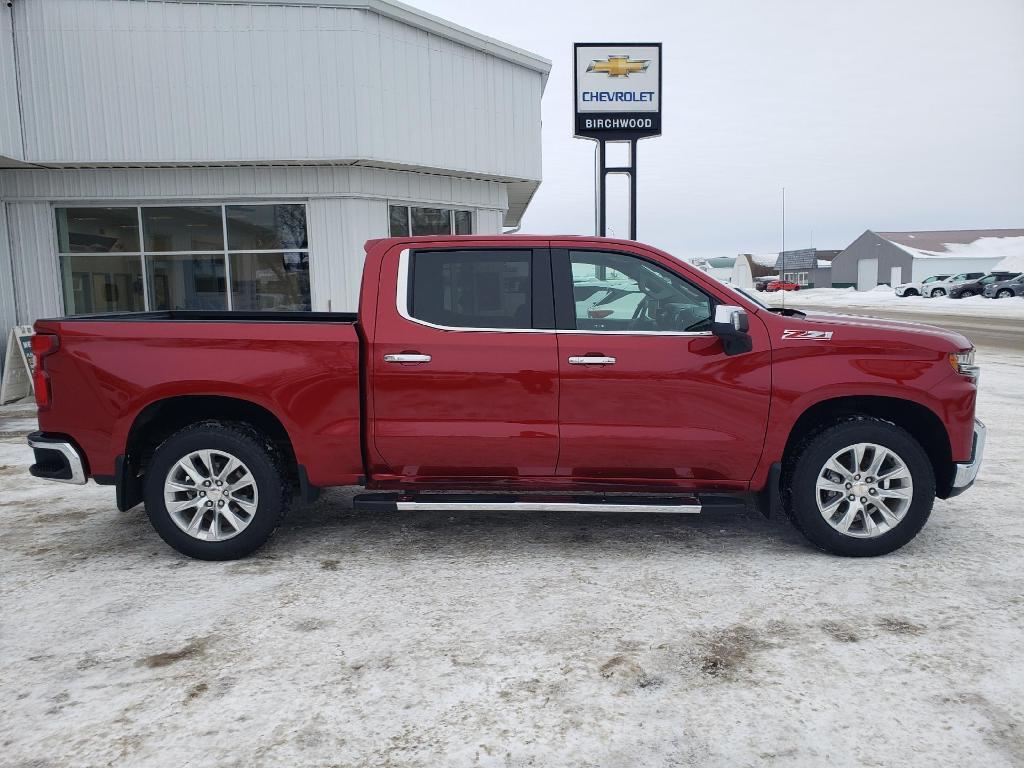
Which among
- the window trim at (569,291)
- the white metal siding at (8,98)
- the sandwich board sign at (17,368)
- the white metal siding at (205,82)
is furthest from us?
the white metal siding at (205,82)

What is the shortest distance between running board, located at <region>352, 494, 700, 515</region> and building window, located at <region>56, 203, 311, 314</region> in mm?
9192

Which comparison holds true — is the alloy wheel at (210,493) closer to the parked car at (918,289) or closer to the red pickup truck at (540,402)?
the red pickup truck at (540,402)

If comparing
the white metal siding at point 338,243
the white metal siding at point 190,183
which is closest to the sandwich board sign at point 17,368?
the white metal siding at point 190,183

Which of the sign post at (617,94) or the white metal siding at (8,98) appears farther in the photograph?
the sign post at (617,94)

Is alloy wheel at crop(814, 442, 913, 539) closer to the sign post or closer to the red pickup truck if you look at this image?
the red pickup truck

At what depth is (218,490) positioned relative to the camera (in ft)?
15.4

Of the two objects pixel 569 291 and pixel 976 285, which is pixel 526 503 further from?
pixel 976 285

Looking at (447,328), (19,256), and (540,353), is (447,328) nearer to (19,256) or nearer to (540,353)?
(540,353)

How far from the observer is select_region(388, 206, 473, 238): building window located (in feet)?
45.1

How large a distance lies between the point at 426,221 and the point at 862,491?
10981 millimetres

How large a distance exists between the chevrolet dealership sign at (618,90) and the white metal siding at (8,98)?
10708mm

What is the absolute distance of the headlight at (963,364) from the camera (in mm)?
4570

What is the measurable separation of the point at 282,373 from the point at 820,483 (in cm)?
327

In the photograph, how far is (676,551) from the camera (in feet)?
15.9
